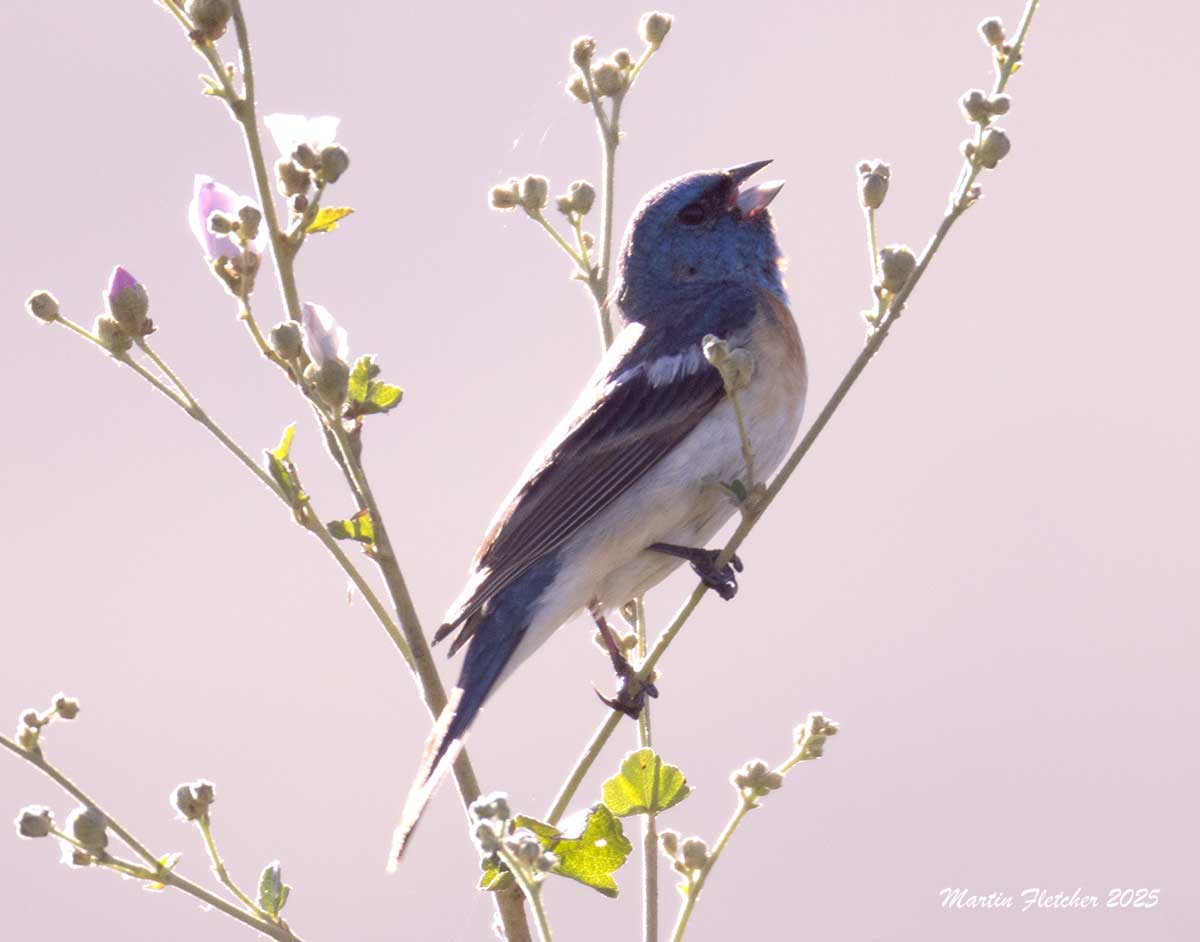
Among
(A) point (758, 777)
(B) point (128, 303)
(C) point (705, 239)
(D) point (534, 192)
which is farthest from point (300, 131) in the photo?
(C) point (705, 239)

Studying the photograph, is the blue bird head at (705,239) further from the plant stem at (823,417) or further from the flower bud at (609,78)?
the plant stem at (823,417)

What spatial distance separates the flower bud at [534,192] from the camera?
7.58 ft

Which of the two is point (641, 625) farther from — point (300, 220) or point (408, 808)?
point (300, 220)

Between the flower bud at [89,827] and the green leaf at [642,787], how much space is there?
572mm

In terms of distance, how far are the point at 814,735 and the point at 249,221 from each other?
979 millimetres

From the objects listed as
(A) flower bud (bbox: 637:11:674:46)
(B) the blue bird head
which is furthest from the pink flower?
(B) the blue bird head

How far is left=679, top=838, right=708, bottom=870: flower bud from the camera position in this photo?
1.76 m

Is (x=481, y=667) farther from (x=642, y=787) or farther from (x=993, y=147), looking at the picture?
(x=993, y=147)

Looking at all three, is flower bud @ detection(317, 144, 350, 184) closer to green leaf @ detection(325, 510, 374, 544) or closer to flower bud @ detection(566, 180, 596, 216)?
green leaf @ detection(325, 510, 374, 544)

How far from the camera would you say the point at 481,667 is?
9.10 ft

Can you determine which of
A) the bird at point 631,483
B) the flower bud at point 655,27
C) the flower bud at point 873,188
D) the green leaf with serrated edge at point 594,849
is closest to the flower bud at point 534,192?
the flower bud at point 655,27

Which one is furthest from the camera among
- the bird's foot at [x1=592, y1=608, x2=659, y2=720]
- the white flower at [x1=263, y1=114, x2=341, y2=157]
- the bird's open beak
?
the bird's open beak

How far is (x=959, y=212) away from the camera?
1783 mm

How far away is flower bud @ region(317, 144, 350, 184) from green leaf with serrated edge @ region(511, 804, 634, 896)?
0.82m
